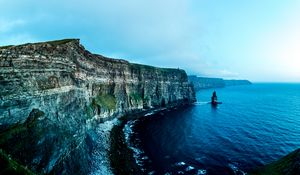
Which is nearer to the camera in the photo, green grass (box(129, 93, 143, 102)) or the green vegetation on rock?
the green vegetation on rock

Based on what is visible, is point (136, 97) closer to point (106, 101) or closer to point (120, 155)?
point (106, 101)

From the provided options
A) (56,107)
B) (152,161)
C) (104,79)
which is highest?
(104,79)

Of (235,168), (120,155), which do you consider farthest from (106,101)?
(235,168)

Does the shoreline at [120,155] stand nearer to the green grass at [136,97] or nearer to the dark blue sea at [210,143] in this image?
the dark blue sea at [210,143]

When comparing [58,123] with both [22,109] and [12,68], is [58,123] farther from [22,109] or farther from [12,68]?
[12,68]

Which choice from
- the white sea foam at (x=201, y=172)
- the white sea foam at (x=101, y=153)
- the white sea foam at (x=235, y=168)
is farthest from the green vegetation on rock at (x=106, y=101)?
the white sea foam at (x=235, y=168)

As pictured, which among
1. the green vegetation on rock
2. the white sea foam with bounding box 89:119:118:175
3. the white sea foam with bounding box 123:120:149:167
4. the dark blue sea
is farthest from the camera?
the green vegetation on rock

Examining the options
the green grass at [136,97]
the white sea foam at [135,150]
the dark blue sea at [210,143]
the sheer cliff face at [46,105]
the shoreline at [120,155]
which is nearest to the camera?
the sheer cliff face at [46,105]

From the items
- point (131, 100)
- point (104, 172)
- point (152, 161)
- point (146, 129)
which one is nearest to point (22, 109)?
point (104, 172)

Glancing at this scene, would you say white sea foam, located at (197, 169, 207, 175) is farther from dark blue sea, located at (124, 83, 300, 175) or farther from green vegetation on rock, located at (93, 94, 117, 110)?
green vegetation on rock, located at (93, 94, 117, 110)

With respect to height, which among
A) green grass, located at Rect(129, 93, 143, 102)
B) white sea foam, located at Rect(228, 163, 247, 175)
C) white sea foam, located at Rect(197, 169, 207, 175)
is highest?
green grass, located at Rect(129, 93, 143, 102)

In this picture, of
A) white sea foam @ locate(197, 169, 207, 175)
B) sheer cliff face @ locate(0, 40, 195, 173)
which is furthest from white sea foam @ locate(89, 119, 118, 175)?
white sea foam @ locate(197, 169, 207, 175)
